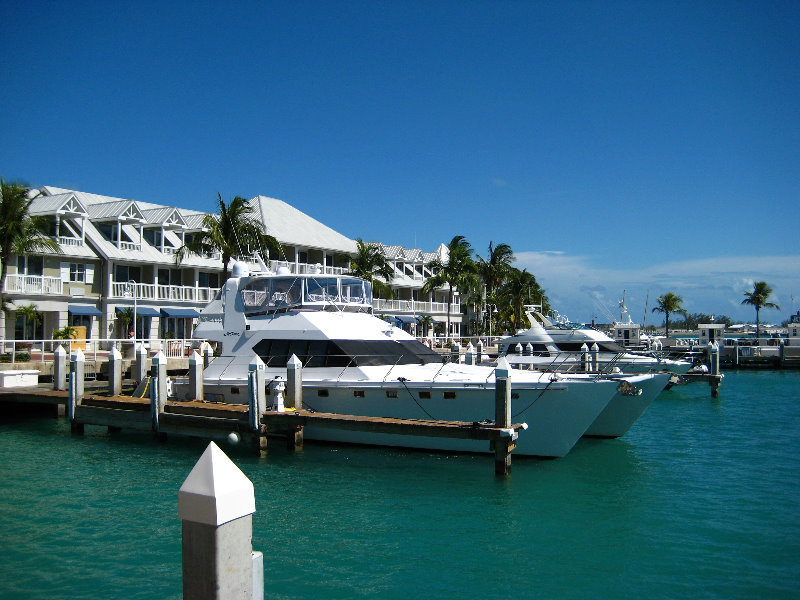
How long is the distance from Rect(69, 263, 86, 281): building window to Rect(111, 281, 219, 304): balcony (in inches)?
60.3

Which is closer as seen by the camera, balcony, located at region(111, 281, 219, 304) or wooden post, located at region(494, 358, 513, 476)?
wooden post, located at region(494, 358, 513, 476)

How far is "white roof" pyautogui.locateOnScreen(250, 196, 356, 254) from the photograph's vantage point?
46.6m

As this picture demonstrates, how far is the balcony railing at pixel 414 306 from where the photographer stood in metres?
49.5

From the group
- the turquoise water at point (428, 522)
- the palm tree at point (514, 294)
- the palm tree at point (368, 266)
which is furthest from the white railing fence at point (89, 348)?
the palm tree at point (514, 294)

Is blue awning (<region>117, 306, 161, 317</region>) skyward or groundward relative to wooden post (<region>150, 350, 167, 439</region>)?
skyward

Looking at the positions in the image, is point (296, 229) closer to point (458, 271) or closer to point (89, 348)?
point (458, 271)

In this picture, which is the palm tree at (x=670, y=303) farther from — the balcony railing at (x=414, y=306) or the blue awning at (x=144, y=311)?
the blue awning at (x=144, y=311)

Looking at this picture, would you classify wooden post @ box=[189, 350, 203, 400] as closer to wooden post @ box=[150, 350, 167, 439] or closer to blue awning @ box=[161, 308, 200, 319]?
wooden post @ box=[150, 350, 167, 439]

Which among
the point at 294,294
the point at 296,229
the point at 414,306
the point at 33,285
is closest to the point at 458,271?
the point at 414,306

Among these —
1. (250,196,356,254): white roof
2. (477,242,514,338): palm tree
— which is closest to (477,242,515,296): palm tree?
(477,242,514,338): palm tree

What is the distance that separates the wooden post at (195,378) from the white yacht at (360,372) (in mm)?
494

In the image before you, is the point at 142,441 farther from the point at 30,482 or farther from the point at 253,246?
the point at 253,246

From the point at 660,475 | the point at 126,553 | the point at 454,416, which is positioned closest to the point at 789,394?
the point at 660,475

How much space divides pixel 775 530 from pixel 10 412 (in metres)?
22.9
